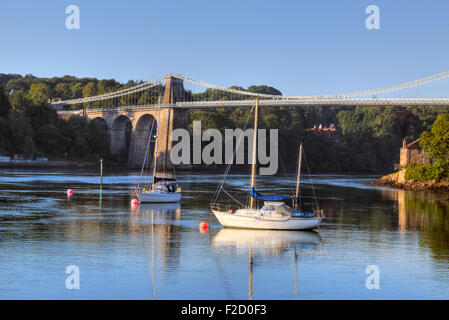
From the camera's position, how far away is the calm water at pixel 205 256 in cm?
1620

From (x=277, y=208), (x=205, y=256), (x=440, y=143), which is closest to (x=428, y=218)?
(x=277, y=208)

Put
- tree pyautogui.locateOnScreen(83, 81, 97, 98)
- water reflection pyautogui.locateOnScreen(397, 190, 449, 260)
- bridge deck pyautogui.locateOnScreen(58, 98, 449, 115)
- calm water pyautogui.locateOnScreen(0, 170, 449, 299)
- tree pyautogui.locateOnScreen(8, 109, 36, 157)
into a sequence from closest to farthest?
calm water pyautogui.locateOnScreen(0, 170, 449, 299), water reflection pyautogui.locateOnScreen(397, 190, 449, 260), bridge deck pyautogui.locateOnScreen(58, 98, 449, 115), tree pyautogui.locateOnScreen(8, 109, 36, 157), tree pyautogui.locateOnScreen(83, 81, 97, 98)

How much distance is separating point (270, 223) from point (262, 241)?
183cm

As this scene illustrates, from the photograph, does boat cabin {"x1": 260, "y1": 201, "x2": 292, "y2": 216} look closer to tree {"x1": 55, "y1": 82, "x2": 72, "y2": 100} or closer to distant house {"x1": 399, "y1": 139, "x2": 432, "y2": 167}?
distant house {"x1": 399, "y1": 139, "x2": 432, "y2": 167}

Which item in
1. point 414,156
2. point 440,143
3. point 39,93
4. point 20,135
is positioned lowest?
point 414,156

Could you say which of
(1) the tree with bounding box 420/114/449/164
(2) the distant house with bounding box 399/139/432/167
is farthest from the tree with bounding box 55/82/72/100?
(1) the tree with bounding box 420/114/449/164

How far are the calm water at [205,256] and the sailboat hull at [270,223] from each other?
0.31m

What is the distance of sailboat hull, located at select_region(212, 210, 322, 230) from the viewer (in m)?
25.9

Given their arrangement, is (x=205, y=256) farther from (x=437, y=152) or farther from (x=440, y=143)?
(x=440, y=143)

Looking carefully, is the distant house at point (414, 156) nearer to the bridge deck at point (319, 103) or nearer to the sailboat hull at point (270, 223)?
the bridge deck at point (319, 103)

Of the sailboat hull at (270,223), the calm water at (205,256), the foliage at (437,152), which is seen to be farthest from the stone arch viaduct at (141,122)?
the sailboat hull at (270,223)

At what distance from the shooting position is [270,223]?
2583cm

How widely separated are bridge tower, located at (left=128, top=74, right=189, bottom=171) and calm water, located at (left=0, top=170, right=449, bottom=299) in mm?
75364
